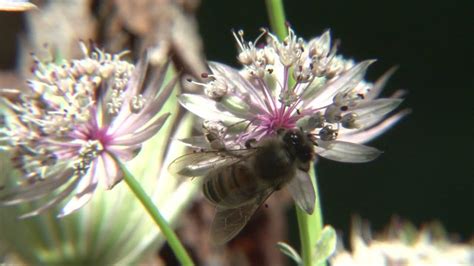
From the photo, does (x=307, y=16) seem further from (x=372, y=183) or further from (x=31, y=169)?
(x=31, y=169)

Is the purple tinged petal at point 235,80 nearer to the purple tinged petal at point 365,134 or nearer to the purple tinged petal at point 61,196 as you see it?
the purple tinged petal at point 365,134

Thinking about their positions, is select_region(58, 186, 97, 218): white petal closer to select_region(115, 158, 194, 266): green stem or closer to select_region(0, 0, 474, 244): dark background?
select_region(115, 158, 194, 266): green stem

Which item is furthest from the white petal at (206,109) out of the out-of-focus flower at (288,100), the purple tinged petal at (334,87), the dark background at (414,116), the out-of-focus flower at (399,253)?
the dark background at (414,116)

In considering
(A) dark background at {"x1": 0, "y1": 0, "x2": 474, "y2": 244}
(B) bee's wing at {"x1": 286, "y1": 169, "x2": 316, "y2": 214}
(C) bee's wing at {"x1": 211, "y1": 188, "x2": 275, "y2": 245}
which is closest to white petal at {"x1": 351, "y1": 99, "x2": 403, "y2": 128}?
(B) bee's wing at {"x1": 286, "y1": 169, "x2": 316, "y2": 214}

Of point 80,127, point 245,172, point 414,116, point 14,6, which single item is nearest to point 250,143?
point 245,172

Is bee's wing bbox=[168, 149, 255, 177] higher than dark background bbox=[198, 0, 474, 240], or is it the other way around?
bee's wing bbox=[168, 149, 255, 177]

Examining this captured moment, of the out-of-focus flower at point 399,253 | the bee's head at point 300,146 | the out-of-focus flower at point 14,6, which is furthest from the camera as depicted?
the out-of-focus flower at point 399,253

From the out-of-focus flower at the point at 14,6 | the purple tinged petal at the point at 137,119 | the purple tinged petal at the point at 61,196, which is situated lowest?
the purple tinged petal at the point at 61,196
